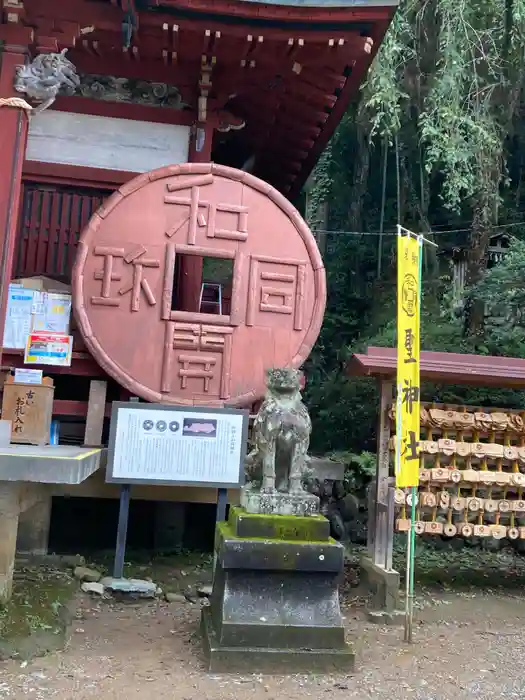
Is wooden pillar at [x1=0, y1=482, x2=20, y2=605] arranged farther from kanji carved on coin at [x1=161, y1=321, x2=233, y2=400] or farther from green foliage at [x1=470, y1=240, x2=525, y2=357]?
green foliage at [x1=470, y1=240, x2=525, y2=357]

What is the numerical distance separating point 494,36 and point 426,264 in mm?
4706

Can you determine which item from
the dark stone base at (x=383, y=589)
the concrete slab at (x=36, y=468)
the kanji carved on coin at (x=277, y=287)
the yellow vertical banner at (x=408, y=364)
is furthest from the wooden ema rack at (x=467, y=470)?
the concrete slab at (x=36, y=468)

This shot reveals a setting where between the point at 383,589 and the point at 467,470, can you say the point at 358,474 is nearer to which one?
the point at 467,470

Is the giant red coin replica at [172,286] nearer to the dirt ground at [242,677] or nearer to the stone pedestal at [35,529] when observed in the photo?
the stone pedestal at [35,529]

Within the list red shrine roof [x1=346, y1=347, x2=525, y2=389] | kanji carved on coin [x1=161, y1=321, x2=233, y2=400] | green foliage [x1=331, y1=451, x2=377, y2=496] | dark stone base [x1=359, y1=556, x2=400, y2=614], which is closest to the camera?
dark stone base [x1=359, y1=556, x2=400, y2=614]

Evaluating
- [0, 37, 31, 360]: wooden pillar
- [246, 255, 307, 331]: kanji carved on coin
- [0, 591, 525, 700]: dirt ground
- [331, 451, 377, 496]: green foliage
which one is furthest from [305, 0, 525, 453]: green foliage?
[0, 37, 31, 360]: wooden pillar

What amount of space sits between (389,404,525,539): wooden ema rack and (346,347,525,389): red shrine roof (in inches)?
14.4

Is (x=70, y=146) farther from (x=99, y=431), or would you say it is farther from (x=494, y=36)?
(x=494, y=36)

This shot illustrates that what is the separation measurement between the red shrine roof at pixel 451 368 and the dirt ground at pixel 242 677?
217 cm

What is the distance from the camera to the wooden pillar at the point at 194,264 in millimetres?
7656

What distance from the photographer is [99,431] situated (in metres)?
6.65

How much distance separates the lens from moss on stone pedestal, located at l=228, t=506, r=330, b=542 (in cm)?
457

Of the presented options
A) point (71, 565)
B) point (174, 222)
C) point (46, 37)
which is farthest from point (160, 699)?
point (46, 37)

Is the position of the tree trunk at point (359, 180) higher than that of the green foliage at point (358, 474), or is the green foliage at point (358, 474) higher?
the tree trunk at point (359, 180)
